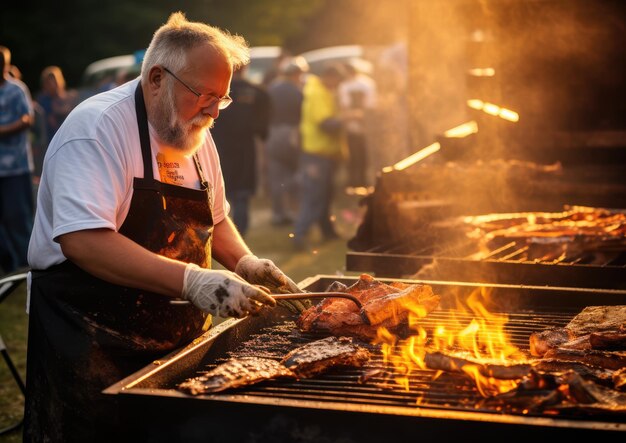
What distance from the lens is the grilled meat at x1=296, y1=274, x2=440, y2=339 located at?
12.3 ft

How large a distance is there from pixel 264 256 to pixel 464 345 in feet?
26.7

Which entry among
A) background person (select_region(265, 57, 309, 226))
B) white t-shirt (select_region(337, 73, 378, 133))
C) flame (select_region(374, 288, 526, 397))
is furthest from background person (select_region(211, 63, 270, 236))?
flame (select_region(374, 288, 526, 397))

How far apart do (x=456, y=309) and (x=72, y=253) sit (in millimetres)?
1909

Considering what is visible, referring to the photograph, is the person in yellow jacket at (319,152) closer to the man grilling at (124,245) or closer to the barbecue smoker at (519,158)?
the barbecue smoker at (519,158)

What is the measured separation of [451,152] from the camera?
6738mm

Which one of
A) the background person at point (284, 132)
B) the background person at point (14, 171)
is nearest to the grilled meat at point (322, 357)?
the background person at point (14, 171)

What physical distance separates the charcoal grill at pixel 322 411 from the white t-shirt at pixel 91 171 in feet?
2.07

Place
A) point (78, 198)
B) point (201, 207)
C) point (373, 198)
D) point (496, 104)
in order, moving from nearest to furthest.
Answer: point (78, 198) → point (201, 207) → point (373, 198) → point (496, 104)

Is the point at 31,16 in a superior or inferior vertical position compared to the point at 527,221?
superior

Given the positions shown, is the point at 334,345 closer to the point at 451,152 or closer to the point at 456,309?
the point at 456,309

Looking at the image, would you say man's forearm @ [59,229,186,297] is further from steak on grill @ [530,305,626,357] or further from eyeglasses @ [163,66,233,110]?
steak on grill @ [530,305,626,357]

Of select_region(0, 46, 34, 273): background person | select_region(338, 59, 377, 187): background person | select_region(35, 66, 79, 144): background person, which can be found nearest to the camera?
select_region(0, 46, 34, 273): background person

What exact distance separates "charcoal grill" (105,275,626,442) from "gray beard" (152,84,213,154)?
0.81 metres

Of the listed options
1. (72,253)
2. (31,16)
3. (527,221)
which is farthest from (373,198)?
(31,16)
